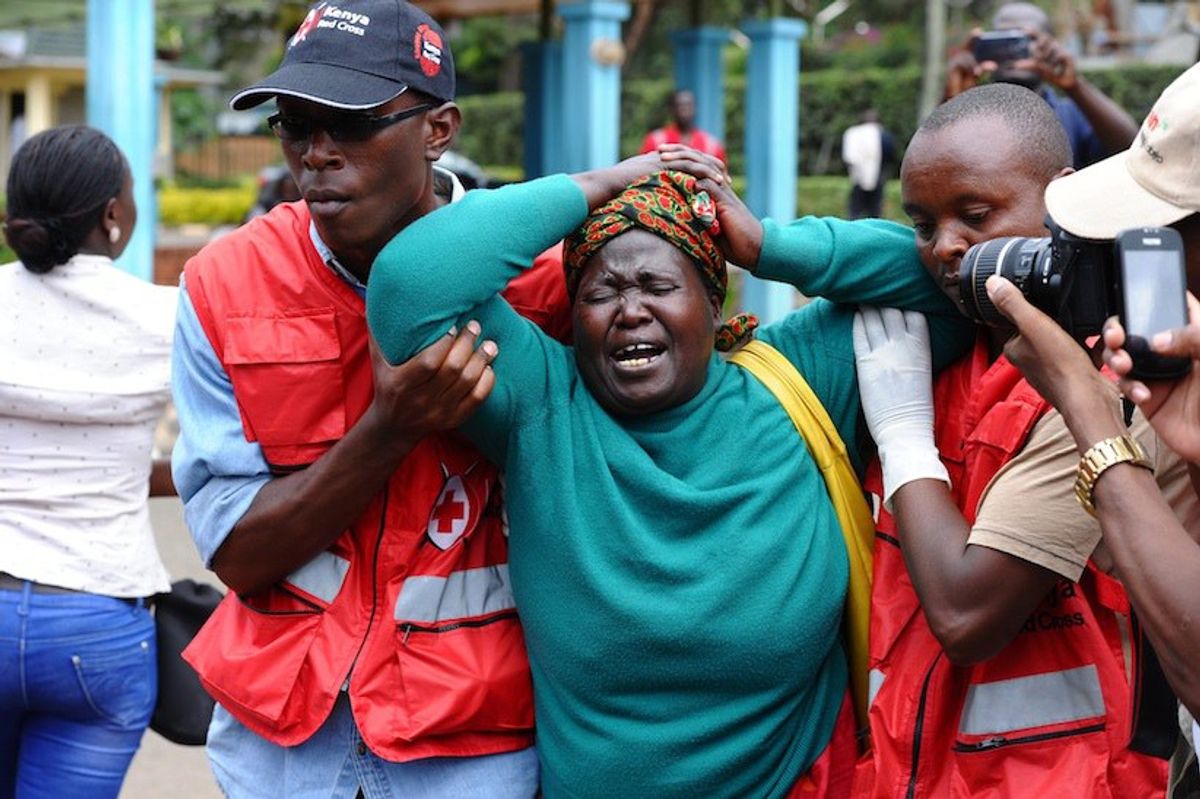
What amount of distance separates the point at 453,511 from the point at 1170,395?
1.18 metres

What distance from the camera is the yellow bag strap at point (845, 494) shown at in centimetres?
263

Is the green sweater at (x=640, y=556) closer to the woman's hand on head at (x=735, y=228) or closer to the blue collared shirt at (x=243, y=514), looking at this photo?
the blue collared shirt at (x=243, y=514)

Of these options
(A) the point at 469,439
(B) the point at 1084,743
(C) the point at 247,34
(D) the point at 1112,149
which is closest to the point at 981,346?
(B) the point at 1084,743

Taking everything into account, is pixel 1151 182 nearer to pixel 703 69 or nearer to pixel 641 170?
pixel 641 170

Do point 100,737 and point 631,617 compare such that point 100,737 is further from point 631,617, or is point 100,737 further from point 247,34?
point 247,34

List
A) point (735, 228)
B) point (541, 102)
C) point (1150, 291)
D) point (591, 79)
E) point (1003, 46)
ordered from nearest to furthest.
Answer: point (1150, 291)
point (735, 228)
point (1003, 46)
point (591, 79)
point (541, 102)

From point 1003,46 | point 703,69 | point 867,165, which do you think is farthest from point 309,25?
point 867,165

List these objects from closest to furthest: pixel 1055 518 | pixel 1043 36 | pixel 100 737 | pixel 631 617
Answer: pixel 1055 518 → pixel 631 617 → pixel 100 737 → pixel 1043 36

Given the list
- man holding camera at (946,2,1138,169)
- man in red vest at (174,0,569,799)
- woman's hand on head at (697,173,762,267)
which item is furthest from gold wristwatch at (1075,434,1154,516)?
man holding camera at (946,2,1138,169)

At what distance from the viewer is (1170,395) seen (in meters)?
1.95

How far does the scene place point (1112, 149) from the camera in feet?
18.1

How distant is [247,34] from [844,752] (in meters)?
28.4

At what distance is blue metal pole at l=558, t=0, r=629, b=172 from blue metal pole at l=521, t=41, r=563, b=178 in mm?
2816

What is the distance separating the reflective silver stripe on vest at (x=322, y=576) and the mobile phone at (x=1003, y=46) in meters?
3.29
